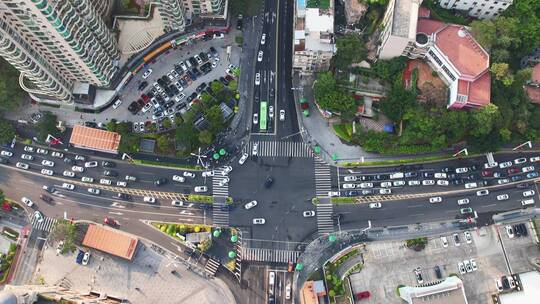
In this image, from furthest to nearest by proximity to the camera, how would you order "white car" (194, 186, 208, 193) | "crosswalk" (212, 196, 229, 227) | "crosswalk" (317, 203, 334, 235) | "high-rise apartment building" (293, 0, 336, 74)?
"white car" (194, 186, 208, 193)
"crosswalk" (317, 203, 334, 235)
"crosswalk" (212, 196, 229, 227)
"high-rise apartment building" (293, 0, 336, 74)

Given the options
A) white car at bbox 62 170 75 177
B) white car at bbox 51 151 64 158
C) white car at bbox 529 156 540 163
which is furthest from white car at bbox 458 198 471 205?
white car at bbox 51 151 64 158

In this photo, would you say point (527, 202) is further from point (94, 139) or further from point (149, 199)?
point (94, 139)

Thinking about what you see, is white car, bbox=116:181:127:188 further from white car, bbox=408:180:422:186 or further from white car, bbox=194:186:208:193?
white car, bbox=408:180:422:186

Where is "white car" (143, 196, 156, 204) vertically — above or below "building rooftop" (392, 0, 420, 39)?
below

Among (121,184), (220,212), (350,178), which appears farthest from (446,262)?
(121,184)

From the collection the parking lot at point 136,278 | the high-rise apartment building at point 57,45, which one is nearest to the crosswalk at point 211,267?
the parking lot at point 136,278

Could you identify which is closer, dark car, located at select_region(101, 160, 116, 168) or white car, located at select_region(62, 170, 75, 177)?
white car, located at select_region(62, 170, 75, 177)

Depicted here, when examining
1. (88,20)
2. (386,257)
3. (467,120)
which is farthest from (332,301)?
(88,20)
